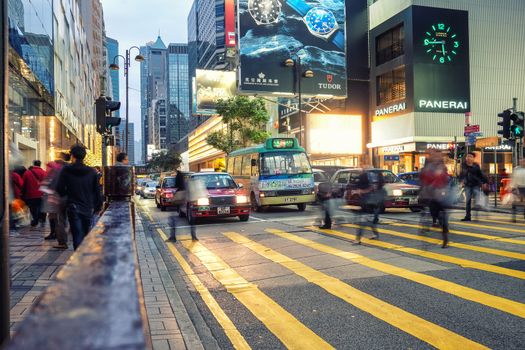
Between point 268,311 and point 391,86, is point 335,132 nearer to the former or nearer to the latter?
point 391,86

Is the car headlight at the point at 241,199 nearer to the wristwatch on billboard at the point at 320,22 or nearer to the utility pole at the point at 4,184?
the utility pole at the point at 4,184

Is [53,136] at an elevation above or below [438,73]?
below

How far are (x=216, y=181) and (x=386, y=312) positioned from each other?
11113 millimetres

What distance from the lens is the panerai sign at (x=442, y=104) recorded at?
3170 cm

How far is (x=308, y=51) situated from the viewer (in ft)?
104

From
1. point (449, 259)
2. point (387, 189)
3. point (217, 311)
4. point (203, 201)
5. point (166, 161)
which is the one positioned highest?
point (166, 161)

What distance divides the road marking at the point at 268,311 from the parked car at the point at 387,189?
8.19 metres

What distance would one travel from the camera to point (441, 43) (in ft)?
105

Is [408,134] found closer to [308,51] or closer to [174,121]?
[308,51]

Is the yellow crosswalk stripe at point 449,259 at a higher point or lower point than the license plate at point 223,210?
lower

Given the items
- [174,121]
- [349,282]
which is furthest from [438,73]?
[174,121]

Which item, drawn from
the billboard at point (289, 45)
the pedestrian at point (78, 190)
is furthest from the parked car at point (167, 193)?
the pedestrian at point (78, 190)

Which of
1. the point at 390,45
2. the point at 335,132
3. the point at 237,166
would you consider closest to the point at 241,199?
the point at 237,166

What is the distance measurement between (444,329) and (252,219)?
37.1 ft
